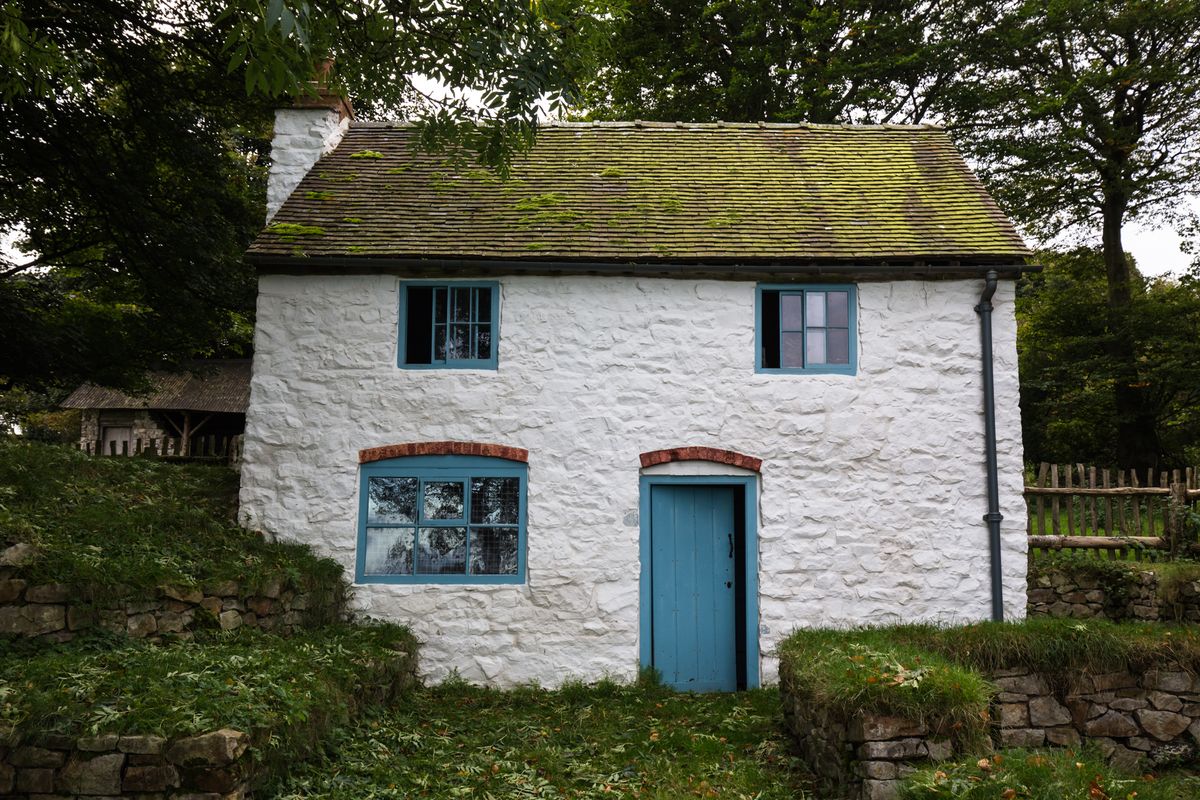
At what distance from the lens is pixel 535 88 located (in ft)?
23.7

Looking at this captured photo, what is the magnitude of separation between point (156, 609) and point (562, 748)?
361 cm

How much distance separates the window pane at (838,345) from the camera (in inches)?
368

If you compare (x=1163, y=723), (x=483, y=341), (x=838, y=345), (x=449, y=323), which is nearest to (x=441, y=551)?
(x=483, y=341)

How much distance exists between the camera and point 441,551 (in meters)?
9.06

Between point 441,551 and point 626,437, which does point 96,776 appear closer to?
point 441,551

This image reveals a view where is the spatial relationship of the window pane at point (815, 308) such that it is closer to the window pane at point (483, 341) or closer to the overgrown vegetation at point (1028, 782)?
the window pane at point (483, 341)

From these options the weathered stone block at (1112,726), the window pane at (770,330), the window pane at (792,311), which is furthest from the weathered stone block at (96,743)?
the window pane at (792,311)

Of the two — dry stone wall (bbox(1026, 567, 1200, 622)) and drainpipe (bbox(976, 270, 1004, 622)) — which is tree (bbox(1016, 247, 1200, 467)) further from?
drainpipe (bbox(976, 270, 1004, 622))

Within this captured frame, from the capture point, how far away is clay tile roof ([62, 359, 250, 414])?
24375 mm

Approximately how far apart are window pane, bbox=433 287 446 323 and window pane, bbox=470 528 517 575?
2.55 metres

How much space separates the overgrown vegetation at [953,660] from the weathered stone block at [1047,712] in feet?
0.73

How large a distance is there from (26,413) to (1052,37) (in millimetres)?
31654

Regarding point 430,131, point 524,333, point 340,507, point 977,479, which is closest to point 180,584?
point 340,507

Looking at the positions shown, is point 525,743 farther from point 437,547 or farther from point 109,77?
point 109,77
